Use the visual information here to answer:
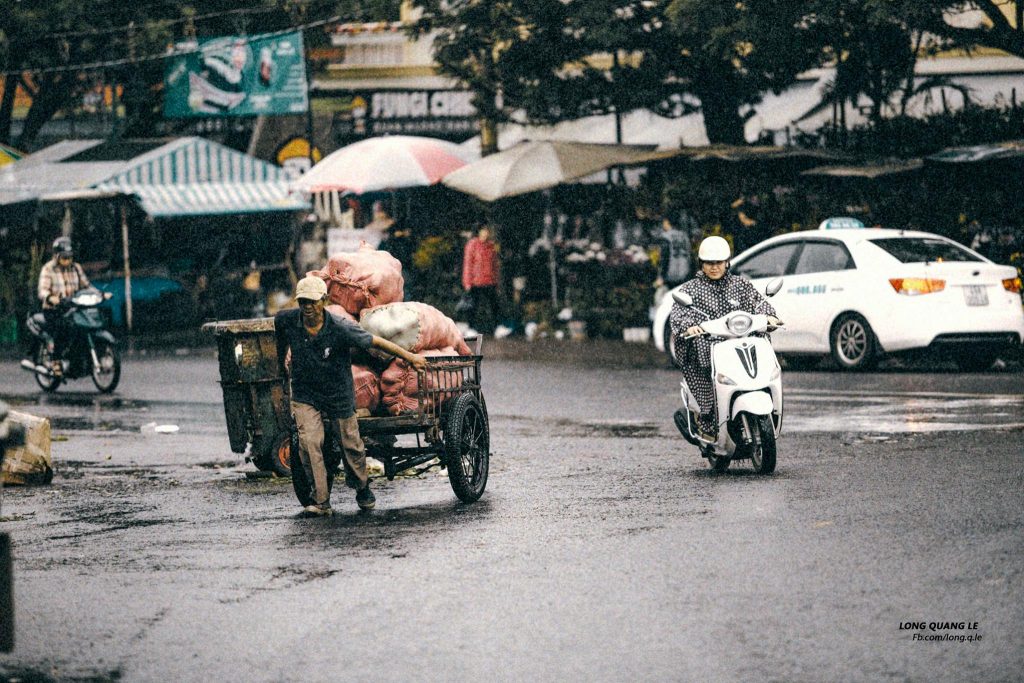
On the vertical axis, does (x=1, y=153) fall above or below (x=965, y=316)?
above

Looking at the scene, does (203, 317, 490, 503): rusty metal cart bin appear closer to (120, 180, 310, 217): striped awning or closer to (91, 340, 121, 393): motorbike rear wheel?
(91, 340, 121, 393): motorbike rear wheel

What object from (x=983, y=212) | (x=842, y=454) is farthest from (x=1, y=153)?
(x=842, y=454)

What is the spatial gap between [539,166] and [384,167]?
3.73 meters

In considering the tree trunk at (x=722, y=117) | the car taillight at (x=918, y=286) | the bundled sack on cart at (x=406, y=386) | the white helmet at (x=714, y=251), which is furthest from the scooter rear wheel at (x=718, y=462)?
the tree trunk at (x=722, y=117)

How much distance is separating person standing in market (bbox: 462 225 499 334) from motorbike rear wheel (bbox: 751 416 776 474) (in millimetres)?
16775

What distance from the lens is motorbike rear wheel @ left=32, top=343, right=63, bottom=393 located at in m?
20.0

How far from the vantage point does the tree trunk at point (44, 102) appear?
39.8 meters

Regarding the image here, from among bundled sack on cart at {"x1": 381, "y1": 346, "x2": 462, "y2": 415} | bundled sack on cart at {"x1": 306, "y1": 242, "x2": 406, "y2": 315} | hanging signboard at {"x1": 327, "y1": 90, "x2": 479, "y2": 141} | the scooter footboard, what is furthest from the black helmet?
hanging signboard at {"x1": 327, "y1": 90, "x2": 479, "y2": 141}

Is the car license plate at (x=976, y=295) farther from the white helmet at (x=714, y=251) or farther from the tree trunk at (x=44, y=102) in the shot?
the tree trunk at (x=44, y=102)

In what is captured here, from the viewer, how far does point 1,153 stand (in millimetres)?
37125

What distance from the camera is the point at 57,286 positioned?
64.2 feet

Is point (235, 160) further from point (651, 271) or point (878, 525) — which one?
point (878, 525)

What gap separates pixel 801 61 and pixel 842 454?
637 inches

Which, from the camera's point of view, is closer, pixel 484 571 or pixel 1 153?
pixel 484 571
